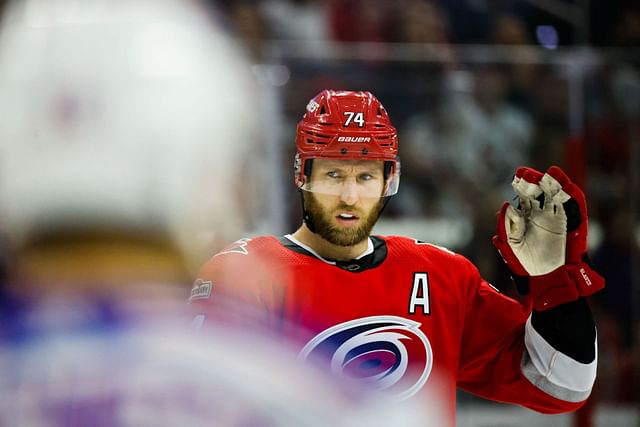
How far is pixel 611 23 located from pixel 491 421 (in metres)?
2.05

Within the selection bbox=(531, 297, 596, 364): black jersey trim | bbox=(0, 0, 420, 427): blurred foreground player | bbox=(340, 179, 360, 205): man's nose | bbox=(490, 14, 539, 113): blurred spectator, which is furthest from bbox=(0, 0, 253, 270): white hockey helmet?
bbox=(490, 14, 539, 113): blurred spectator

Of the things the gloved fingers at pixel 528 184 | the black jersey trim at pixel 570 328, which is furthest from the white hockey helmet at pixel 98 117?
the black jersey trim at pixel 570 328

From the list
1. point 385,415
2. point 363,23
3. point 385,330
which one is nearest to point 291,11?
point 363,23

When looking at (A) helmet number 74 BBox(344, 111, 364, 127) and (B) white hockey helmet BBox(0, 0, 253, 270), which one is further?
(A) helmet number 74 BBox(344, 111, 364, 127)

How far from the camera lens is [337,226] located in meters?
2.00

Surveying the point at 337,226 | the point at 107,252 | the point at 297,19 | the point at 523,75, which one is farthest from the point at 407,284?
the point at 297,19

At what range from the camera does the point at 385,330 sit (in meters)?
1.96

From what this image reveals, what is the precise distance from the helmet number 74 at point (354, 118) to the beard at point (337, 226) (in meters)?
0.17

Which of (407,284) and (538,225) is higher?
(538,225)

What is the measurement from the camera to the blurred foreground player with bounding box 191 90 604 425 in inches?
75.2

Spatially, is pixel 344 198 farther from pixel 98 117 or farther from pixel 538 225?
pixel 98 117

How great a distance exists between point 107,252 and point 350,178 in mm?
1427

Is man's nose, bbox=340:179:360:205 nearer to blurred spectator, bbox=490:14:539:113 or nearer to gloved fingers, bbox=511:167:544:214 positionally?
gloved fingers, bbox=511:167:544:214

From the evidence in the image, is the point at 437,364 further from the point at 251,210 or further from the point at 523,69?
the point at 523,69
